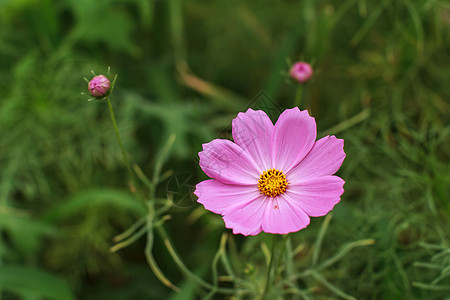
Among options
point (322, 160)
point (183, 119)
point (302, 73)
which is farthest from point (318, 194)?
point (183, 119)

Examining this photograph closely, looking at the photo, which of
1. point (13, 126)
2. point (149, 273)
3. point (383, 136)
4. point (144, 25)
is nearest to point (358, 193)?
point (383, 136)

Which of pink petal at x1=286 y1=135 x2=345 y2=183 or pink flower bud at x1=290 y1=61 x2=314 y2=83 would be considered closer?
pink petal at x1=286 y1=135 x2=345 y2=183

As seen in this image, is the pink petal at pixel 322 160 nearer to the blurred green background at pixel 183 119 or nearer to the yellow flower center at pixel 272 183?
the yellow flower center at pixel 272 183

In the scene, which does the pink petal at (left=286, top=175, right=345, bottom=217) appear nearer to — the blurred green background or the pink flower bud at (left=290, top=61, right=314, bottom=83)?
the pink flower bud at (left=290, top=61, right=314, bottom=83)

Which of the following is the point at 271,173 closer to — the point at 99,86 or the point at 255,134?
the point at 255,134

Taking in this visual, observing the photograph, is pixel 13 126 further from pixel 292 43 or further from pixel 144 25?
pixel 292 43

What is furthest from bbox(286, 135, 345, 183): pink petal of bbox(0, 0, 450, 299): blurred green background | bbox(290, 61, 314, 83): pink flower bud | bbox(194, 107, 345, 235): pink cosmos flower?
bbox(0, 0, 450, 299): blurred green background

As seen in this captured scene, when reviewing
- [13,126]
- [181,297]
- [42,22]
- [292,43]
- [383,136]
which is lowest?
[181,297]
